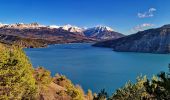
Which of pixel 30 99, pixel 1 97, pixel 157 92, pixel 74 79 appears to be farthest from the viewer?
pixel 74 79

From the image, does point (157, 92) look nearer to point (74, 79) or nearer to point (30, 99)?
point (30, 99)

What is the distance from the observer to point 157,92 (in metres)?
18.9

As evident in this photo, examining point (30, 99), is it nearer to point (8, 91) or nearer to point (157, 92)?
point (8, 91)

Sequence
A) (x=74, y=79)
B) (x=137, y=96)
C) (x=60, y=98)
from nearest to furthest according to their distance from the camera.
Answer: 1. (x=137, y=96)
2. (x=60, y=98)
3. (x=74, y=79)

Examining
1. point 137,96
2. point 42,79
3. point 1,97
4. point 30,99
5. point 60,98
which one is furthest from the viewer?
point 42,79

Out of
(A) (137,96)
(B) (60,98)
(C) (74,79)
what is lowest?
(C) (74,79)

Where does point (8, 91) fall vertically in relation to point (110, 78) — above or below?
above

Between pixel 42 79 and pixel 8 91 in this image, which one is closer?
pixel 8 91

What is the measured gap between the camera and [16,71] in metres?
32.8

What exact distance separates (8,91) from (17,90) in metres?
1.12

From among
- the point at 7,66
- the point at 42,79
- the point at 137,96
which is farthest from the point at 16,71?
the point at 42,79

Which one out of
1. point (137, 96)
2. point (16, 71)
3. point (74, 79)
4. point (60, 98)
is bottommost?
point (74, 79)

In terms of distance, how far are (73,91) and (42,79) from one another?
1203 centimetres

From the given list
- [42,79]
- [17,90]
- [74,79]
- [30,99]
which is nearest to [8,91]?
[17,90]
